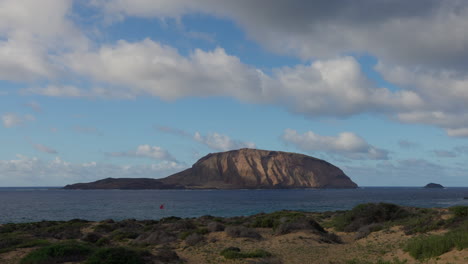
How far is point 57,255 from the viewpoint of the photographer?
14906 mm

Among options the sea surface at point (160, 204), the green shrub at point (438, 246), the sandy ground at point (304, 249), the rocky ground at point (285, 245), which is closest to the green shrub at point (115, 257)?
the rocky ground at point (285, 245)

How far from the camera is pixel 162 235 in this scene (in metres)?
24.6

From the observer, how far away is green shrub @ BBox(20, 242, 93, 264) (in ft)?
47.7

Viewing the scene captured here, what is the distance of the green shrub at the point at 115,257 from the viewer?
13926mm

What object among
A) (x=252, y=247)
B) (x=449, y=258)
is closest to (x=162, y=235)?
(x=252, y=247)

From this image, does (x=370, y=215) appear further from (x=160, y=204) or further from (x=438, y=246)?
(x=160, y=204)

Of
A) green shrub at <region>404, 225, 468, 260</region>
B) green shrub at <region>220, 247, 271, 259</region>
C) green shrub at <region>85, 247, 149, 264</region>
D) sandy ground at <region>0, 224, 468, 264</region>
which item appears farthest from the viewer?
green shrub at <region>220, 247, 271, 259</region>

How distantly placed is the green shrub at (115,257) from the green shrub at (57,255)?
1.44m

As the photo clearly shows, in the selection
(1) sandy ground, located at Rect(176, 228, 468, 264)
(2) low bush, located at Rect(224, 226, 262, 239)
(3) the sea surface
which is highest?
(2) low bush, located at Rect(224, 226, 262, 239)

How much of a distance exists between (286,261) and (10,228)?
97.2ft

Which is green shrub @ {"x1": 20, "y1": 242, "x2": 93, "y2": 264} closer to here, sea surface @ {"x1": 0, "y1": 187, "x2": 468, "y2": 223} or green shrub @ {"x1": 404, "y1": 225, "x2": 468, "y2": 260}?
green shrub @ {"x1": 404, "y1": 225, "x2": 468, "y2": 260}

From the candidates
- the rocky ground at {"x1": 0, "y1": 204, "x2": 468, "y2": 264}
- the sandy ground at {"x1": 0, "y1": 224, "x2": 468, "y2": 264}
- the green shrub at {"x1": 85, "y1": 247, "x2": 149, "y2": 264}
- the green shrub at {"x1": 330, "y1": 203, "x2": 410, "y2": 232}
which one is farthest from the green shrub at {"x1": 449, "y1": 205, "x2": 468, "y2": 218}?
the green shrub at {"x1": 85, "y1": 247, "x2": 149, "y2": 264}

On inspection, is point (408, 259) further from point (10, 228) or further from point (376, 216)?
point (10, 228)

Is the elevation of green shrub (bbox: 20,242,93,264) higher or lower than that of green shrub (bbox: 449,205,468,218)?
lower
